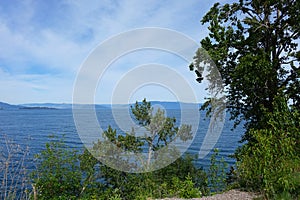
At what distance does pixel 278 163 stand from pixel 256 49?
205 inches

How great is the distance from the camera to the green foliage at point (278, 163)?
4.02m

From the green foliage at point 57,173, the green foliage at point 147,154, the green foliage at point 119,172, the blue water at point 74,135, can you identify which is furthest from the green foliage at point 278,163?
the green foliage at point 57,173

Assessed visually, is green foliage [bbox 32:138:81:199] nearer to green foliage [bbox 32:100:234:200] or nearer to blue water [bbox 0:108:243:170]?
green foliage [bbox 32:100:234:200]

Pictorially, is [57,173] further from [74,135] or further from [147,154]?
[74,135]

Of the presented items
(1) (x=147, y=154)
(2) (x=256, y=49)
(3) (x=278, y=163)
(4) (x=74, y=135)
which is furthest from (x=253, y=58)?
(4) (x=74, y=135)

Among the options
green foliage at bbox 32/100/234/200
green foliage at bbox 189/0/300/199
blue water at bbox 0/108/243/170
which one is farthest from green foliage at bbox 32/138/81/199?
green foliage at bbox 189/0/300/199

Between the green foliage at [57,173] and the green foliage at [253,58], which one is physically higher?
the green foliage at [253,58]

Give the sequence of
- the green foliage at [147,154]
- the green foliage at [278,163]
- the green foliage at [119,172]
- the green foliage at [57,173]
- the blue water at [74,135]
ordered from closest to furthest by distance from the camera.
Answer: the green foliage at [278,163], the green foliage at [119,172], the green foliage at [57,173], the green foliage at [147,154], the blue water at [74,135]

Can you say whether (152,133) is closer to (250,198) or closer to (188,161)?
(188,161)

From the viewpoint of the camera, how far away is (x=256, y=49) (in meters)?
8.59

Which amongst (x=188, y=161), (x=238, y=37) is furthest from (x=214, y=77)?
(x=188, y=161)

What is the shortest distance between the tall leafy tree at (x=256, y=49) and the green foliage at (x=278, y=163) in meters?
2.78

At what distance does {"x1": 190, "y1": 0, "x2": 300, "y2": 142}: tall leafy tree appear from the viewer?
26.5 feet

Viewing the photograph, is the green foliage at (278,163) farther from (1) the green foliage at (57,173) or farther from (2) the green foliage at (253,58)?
(1) the green foliage at (57,173)
